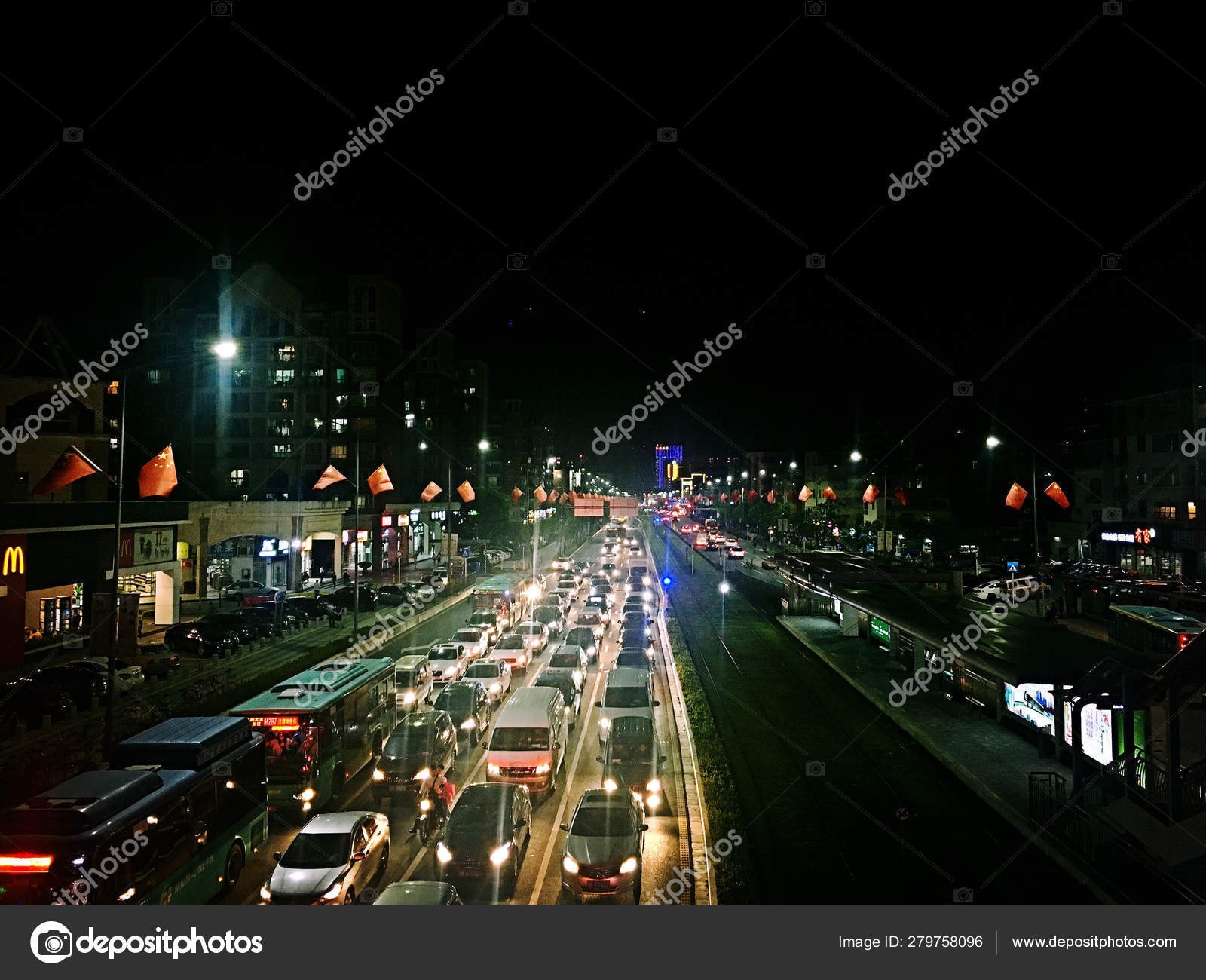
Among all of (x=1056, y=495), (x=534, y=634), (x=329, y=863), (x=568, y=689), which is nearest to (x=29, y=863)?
(x=329, y=863)

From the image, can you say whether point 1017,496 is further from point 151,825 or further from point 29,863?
point 29,863

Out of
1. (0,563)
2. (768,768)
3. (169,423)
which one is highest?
(169,423)

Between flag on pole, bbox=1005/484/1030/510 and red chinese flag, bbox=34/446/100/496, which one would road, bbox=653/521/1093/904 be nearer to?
flag on pole, bbox=1005/484/1030/510

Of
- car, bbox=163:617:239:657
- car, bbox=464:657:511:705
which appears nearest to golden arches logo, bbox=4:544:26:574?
car, bbox=163:617:239:657

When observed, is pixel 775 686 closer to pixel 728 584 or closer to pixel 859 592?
pixel 859 592

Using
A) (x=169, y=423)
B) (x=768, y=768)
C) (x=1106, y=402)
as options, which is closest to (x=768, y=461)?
(x=1106, y=402)
